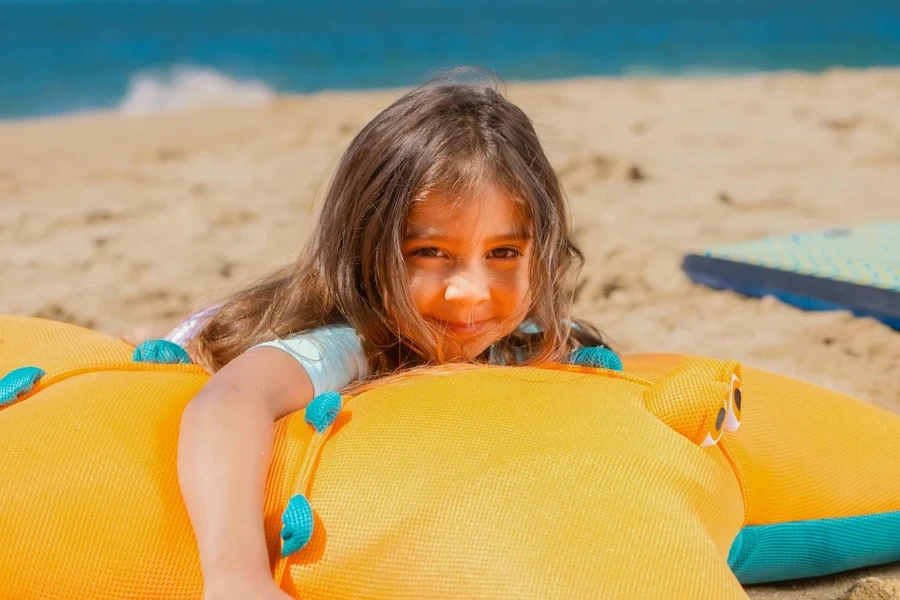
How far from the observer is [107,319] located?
10.4 feet

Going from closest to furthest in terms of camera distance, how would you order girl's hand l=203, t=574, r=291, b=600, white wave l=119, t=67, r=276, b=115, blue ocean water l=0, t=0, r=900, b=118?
girl's hand l=203, t=574, r=291, b=600 < white wave l=119, t=67, r=276, b=115 < blue ocean water l=0, t=0, r=900, b=118

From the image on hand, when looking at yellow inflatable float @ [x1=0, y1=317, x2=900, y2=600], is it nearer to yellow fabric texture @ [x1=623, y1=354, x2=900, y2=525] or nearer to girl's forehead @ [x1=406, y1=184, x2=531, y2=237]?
yellow fabric texture @ [x1=623, y1=354, x2=900, y2=525]

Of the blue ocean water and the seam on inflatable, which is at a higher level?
the seam on inflatable

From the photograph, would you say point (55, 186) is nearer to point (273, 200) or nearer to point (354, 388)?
point (273, 200)

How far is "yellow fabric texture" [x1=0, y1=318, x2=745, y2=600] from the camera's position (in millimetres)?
1094

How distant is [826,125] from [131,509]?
545cm

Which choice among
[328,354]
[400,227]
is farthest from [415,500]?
[400,227]

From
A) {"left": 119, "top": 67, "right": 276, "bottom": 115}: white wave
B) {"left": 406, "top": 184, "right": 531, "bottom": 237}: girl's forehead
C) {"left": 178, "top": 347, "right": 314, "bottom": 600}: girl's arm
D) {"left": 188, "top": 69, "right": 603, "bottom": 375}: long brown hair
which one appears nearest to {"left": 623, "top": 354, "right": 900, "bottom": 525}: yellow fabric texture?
{"left": 188, "top": 69, "right": 603, "bottom": 375}: long brown hair

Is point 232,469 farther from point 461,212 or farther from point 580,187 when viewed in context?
point 580,187

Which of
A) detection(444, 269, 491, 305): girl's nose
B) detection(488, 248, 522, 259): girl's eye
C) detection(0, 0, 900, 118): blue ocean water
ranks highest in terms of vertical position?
detection(488, 248, 522, 259): girl's eye

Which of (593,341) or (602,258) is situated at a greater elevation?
(593,341)

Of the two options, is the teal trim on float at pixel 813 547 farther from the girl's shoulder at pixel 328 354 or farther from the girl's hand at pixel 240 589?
the girl's hand at pixel 240 589

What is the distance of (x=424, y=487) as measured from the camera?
3.82ft

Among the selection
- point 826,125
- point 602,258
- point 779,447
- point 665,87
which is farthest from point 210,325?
point 665,87
